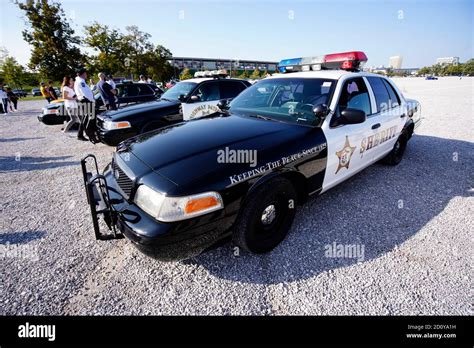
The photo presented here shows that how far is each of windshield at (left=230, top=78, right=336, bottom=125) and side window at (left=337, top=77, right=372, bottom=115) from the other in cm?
18

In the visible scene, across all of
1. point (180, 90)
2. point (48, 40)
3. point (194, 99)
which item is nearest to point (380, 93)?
point (194, 99)

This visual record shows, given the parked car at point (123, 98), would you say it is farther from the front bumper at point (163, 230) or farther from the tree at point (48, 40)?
the tree at point (48, 40)

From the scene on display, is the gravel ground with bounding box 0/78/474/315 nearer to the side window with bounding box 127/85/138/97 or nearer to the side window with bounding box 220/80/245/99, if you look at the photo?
the side window with bounding box 220/80/245/99

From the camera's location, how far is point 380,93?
361cm

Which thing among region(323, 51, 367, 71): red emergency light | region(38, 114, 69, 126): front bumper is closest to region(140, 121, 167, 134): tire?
region(323, 51, 367, 71): red emergency light

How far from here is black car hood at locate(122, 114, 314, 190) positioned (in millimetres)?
1847

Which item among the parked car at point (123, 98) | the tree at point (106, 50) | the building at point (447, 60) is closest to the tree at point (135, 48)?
the tree at point (106, 50)

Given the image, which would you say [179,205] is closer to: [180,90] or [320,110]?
[320,110]

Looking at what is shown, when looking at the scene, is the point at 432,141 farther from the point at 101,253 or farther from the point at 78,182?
the point at 78,182

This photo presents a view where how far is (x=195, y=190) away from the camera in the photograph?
1.70m

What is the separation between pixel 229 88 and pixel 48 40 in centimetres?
2855

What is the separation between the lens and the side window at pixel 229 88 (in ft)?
19.4
